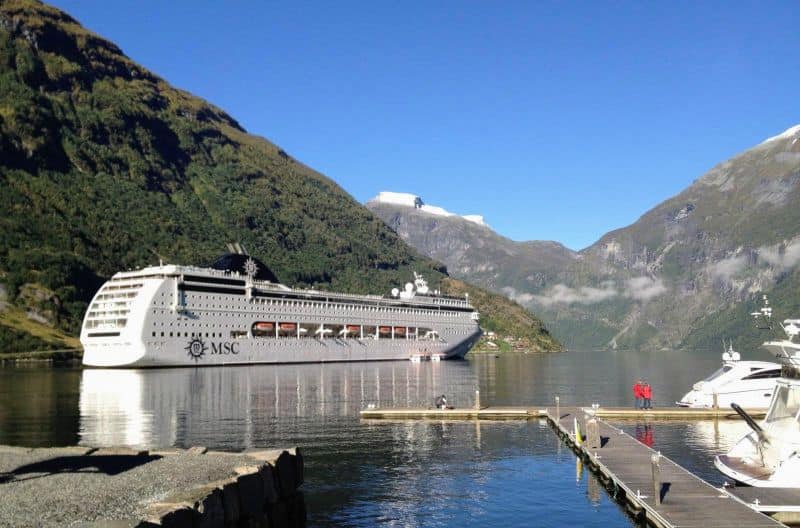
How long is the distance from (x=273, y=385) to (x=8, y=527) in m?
58.5

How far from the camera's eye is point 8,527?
14773 mm

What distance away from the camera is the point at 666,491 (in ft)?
77.9

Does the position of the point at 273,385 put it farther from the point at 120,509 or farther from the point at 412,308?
the point at 412,308

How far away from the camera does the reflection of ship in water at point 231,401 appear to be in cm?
3894

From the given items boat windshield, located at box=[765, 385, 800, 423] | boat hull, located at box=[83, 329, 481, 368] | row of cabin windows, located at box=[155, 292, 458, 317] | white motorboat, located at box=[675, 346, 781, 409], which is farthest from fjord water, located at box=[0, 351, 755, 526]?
row of cabin windows, located at box=[155, 292, 458, 317]

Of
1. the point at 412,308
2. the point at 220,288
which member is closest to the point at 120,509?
the point at 220,288

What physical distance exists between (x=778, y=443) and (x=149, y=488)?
21720mm

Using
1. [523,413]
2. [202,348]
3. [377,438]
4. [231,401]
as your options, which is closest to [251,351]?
[202,348]

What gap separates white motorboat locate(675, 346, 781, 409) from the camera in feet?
162

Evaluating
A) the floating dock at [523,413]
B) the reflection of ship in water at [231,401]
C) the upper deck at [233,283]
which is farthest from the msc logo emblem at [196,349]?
the floating dock at [523,413]

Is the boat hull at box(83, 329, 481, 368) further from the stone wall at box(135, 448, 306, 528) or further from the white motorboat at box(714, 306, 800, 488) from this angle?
the white motorboat at box(714, 306, 800, 488)

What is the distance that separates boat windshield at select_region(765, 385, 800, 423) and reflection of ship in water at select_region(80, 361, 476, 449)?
22993mm

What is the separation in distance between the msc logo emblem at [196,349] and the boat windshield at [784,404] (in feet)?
295

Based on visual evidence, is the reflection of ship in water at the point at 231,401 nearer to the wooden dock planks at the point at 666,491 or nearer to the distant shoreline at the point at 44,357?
the wooden dock planks at the point at 666,491
